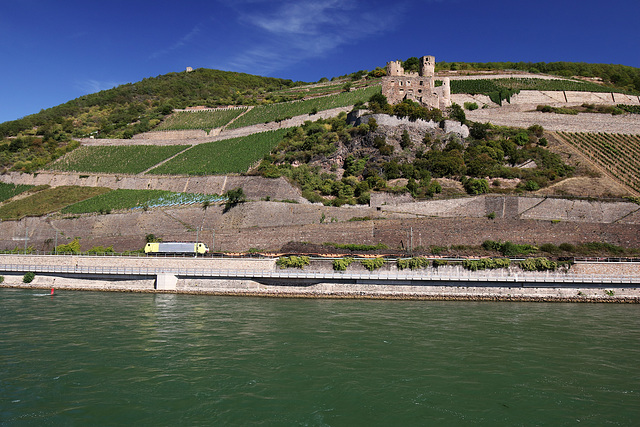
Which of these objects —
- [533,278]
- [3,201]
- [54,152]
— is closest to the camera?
[533,278]

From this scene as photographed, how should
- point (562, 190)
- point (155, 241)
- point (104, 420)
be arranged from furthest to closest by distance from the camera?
point (562, 190) → point (155, 241) → point (104, 420)

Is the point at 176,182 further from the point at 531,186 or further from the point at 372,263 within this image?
the point at 531,186

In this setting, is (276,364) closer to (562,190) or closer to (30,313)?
(30,313)

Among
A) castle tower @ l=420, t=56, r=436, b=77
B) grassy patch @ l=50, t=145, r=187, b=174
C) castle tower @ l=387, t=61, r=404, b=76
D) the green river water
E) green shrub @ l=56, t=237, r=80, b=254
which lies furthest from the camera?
grassy patch @ l=50, t=145, r=187, b=174

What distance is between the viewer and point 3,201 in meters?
48.9

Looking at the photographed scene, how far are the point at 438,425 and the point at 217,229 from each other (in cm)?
2683

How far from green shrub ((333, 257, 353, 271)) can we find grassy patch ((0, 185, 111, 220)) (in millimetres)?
30570

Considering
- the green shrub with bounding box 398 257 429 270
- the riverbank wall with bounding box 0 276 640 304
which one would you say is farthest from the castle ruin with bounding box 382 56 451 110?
the riverbank wall with bounding box 0 276 640 304

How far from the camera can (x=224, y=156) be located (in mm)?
51906

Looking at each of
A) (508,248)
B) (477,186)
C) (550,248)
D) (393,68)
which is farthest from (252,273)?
(393,68)

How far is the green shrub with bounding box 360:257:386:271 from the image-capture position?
25.2 meters

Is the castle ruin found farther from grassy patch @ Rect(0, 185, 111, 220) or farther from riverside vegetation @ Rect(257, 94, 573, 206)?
grassy patch @ Rect(0, 185, 111, 220)

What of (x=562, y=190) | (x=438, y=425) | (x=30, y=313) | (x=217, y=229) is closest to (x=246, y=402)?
(x=438, y=425)

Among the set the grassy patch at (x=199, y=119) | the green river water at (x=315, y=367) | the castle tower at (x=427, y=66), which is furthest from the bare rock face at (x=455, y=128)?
the grassy patch at (x=199, y=119)
